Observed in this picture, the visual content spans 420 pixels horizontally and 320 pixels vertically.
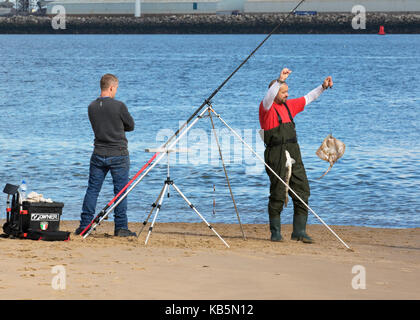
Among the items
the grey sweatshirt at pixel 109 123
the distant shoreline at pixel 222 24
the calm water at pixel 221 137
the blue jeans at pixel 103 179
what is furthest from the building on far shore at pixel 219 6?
the grey sweatshirt at pixel 109 123

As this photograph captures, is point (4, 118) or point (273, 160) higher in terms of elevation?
point (273, 160)

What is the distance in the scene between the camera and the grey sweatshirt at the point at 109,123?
8.22 metres

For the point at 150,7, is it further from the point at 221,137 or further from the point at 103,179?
the point at 103,179

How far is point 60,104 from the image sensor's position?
32.9m

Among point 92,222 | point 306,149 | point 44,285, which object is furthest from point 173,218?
point 306,149

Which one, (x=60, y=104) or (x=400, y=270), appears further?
(x=60, y=104)

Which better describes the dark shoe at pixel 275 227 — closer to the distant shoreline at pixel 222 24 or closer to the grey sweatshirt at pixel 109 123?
the grey sweatshirt at pixel 109 123

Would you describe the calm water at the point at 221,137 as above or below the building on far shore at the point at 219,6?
Answer: below

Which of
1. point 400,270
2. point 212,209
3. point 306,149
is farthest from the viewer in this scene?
point 306,149

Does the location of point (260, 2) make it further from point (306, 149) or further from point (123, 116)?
point (123, 116)

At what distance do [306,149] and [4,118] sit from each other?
11.0 meters

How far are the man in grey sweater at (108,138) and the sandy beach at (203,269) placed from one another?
538 millimetres

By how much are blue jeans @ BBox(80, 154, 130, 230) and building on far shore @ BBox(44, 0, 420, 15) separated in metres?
107

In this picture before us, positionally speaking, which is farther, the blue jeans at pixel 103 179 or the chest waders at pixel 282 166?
→ the chest waders at pixel 282 166
